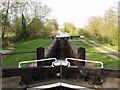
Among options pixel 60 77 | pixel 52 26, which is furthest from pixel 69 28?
pixel 60 77

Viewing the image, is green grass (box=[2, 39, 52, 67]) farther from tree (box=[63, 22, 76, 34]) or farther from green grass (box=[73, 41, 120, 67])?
green grass (box=[73, 41, 120, 67])

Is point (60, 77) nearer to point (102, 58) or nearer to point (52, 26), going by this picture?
point (102, 58)

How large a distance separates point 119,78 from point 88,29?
1.52m

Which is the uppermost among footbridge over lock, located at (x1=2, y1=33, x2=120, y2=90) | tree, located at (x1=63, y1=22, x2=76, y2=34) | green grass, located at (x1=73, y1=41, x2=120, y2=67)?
tree, located at (x1=63, y1=22, x2=76, y2=34)

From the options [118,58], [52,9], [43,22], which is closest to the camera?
[118,58]

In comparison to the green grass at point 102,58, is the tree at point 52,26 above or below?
above

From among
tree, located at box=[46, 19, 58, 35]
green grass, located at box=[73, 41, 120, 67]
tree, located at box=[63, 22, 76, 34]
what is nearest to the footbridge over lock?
green grass, located at box=[73, 41, 120, 67]

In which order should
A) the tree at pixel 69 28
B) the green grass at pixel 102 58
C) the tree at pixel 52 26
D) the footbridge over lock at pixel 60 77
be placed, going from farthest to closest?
1. the tree at pixel 52 26
2. the tree at pixel 69 28
3. the green grass at pixel 102 58
4. the footbridge over lock at pixel 60 77

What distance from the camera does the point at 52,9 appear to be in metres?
2.62

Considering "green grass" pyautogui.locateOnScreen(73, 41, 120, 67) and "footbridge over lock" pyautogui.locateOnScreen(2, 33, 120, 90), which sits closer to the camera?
"footbridge over lock" pyautogui.locateOnScreen(2, 33, 120, 90)

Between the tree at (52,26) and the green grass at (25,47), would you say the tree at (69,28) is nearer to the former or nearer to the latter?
the tree at (52,26)

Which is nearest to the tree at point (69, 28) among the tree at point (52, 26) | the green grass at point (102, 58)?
the tree at point (52, 26)

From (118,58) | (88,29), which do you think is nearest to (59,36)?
(88,29)

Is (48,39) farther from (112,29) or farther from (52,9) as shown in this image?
(112,29)
